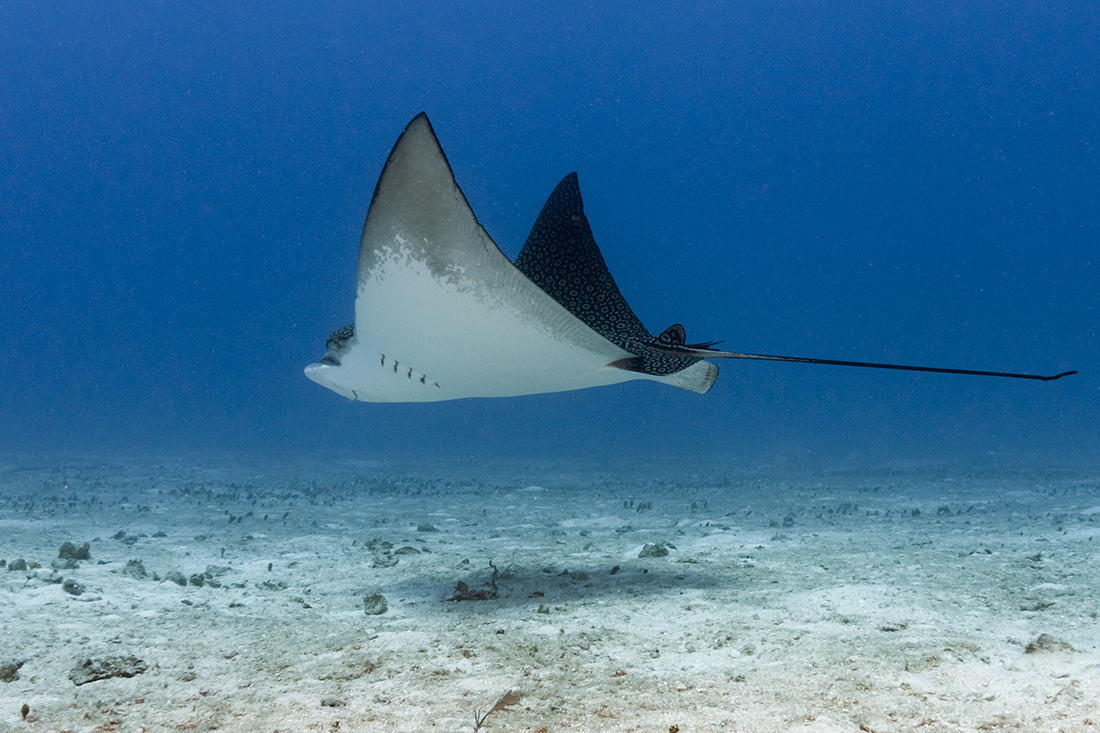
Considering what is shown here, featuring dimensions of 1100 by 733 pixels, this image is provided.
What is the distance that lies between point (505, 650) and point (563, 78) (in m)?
75.6

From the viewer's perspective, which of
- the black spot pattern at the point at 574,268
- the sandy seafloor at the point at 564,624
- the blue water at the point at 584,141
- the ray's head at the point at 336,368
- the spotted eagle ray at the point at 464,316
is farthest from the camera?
the blue water at the point at 584,141

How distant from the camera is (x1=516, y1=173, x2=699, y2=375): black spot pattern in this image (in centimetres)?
417

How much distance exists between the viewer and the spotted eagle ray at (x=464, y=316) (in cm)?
246

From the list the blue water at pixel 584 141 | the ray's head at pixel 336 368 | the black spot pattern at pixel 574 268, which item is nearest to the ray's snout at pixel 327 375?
the ray's head at pixel 336 368

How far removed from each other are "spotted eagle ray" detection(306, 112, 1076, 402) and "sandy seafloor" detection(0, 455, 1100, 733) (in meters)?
1.17

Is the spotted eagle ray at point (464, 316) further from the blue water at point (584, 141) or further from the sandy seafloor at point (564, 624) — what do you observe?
the blue water at point (584, 141)

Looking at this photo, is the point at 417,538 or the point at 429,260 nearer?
the point at 429,260

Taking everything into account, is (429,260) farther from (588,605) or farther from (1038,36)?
(1038,36)

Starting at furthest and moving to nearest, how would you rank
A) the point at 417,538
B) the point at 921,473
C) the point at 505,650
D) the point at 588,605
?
the point at 921,473, the point at 417,538, the point at 588,605, the point at 505,650

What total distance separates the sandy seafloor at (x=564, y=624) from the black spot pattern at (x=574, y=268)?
1897 mm

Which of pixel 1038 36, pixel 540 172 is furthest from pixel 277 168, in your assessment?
pixel 1038 36

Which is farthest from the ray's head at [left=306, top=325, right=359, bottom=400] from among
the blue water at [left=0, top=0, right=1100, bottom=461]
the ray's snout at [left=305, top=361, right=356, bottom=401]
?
the blue water at [left=0, top=0, right=1100, bottom=461]

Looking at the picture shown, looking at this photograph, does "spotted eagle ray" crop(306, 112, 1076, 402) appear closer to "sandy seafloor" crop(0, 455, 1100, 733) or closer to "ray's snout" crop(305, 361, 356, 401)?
"ray's snout" crop(305, 361, 356, 401)

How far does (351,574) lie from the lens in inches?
165
